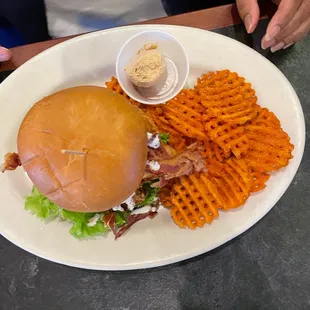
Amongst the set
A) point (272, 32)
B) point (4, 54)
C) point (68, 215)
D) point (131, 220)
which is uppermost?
point (4, 54)

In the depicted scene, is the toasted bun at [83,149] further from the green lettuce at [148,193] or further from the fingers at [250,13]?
the fingers at [250,13]

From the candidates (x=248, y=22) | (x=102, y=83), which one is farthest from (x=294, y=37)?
(x=102, y=83)

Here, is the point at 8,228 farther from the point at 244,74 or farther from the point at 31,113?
the point at 244,74

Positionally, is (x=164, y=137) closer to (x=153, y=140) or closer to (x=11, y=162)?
(x=153, y=140)

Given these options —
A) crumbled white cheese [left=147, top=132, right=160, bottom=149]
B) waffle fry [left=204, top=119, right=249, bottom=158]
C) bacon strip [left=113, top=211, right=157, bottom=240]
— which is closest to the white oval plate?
bacon strip [left=113, top=211, right=157, bottom=240]

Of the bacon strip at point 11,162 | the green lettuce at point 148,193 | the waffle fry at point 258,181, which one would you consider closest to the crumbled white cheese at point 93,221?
the green lettuce at point 148,193

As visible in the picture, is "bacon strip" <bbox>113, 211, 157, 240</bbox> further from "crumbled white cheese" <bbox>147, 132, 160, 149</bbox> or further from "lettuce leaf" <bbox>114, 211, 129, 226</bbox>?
"crumbled white cheese" <bbox>147, 132, 160, 149</bbox>

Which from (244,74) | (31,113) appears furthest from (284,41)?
(31,113)
